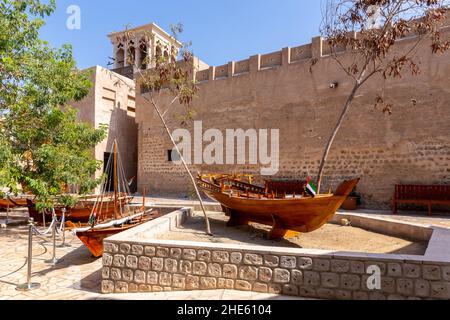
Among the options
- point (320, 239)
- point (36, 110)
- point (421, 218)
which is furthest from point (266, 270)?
point (421, 218)

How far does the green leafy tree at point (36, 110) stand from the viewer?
629cm

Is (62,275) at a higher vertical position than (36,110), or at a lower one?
lower

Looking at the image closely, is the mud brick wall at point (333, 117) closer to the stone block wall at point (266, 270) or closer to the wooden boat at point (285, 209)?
the wooden boat at point (285, 209)

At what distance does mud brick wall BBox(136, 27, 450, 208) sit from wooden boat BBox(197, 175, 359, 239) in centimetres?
473

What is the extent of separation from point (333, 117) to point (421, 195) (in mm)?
4198

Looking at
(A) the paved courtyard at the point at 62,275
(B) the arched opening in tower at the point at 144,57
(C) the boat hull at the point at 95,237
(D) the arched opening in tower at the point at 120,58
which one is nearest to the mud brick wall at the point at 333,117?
(B) the arched opening in tower at the point at 144,57

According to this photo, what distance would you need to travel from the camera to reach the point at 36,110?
22.3 feet

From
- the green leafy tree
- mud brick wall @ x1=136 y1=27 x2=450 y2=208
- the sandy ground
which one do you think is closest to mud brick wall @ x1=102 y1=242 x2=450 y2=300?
the sandy ground

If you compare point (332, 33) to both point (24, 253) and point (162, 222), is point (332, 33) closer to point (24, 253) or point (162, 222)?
point (162, 222)

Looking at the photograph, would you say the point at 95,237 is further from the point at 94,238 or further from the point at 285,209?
the point at 285,209

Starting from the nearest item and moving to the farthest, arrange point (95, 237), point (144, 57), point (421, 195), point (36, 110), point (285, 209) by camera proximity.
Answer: point (285, 209) < point (95, 237) < point (36, 110) < point (421, 195) < point (144, 57)

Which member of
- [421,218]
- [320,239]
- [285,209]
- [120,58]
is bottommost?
[421,218]

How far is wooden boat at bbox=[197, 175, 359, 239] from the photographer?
4695 millimetres
